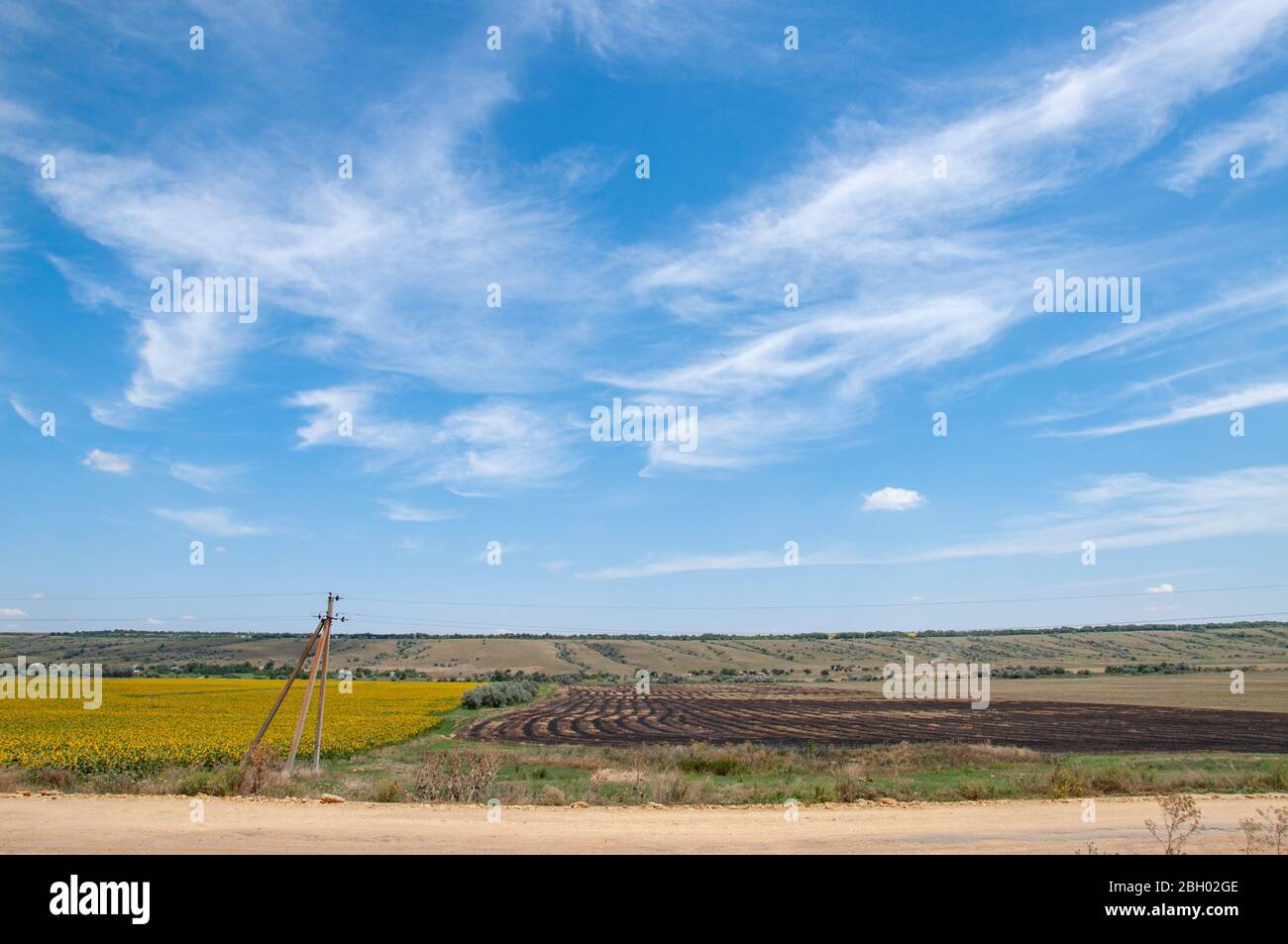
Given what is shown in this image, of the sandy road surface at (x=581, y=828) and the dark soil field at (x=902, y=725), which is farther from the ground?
the sandy road surface at (x=581, y=828)

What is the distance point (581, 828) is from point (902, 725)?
1715 inches

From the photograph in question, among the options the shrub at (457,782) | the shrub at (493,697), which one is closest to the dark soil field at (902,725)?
the shrub at (493,697)

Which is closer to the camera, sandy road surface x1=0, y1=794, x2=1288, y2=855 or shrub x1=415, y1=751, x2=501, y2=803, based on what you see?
sandy road surface x1=0, y1=794, x2=1288, y2=855

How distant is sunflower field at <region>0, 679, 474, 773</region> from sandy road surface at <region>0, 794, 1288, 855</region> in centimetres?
957

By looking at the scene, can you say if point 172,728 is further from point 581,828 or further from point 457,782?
point 581,828

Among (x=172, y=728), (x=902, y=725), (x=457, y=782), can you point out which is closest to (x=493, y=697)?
(x=172, y=728)

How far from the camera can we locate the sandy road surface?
42.2ft

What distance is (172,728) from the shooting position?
3841cm

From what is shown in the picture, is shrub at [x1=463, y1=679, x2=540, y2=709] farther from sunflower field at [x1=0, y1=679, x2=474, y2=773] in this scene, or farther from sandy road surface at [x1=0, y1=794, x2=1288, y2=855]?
sandy road surface at [x1=0, y1=794, x2=1288, y2=855]

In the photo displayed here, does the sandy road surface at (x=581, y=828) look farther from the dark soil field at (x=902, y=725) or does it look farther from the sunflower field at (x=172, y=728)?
the dark soil field at (x=902, y=725)

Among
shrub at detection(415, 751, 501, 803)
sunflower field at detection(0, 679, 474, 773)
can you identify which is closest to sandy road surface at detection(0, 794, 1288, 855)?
shrub at detection(415, 751, 501, 803)

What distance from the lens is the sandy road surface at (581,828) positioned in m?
12.9

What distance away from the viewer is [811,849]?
12891mm

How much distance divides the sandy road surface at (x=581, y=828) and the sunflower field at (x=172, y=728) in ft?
31.4
